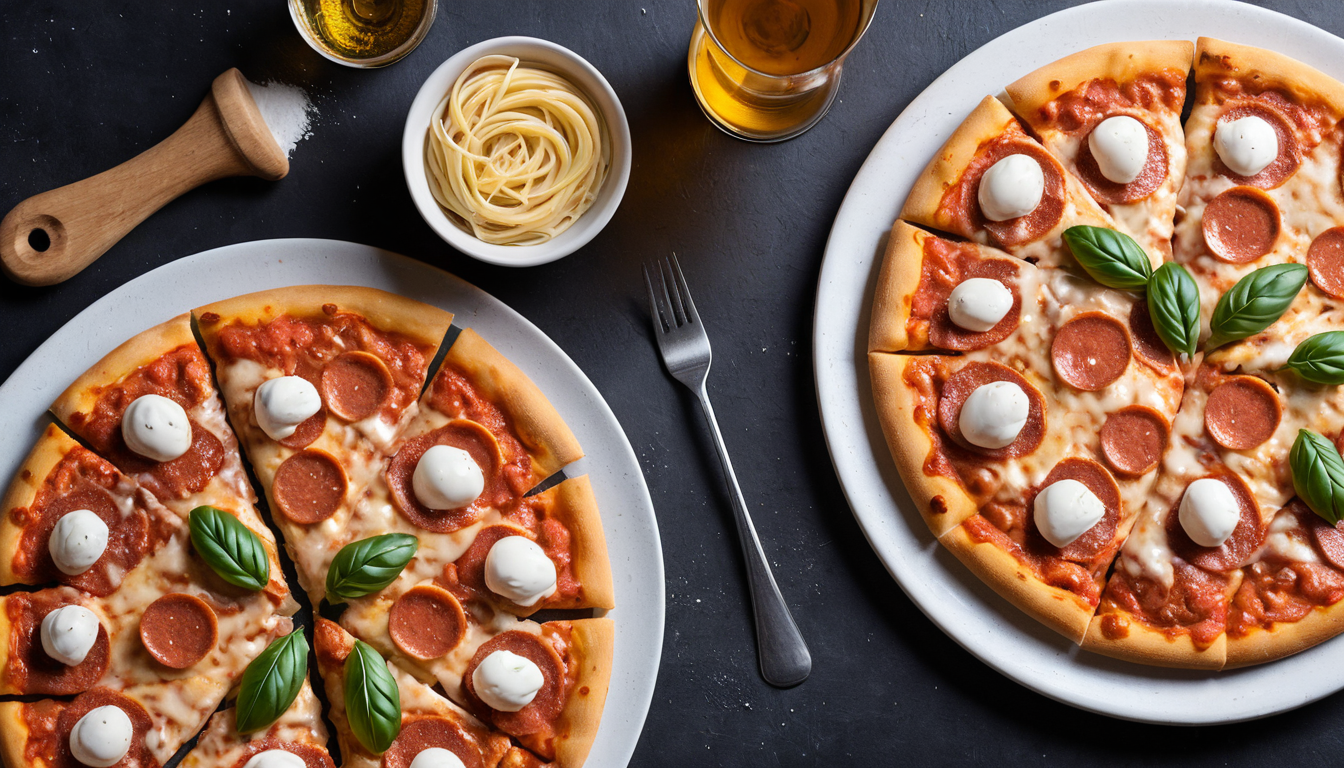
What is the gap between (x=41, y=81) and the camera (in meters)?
3.68

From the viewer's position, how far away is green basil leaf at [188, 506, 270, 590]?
10.5 ft

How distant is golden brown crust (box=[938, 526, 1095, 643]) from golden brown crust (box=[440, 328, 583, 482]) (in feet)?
5.05

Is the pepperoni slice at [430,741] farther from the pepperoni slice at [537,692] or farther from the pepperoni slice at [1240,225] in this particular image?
the pepperoni slice at [1240,225]

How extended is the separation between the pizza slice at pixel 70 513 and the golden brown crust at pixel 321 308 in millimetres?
643

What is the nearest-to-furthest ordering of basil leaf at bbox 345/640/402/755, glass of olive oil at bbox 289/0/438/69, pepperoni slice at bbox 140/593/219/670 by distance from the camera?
basil leaf at bbox 345/640/402/755 < pepperoni slice at bbox 140/593/219/670 < glass of olive oil at bbox 289/0/438/69

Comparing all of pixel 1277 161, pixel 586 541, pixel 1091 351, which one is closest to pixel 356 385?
pixel 586 541

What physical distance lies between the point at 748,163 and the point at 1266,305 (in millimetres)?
2032

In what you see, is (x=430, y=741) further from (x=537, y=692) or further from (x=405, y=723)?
(x=537, y=692)

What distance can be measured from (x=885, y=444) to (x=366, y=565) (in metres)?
2.01

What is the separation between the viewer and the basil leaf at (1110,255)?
11.0 ft

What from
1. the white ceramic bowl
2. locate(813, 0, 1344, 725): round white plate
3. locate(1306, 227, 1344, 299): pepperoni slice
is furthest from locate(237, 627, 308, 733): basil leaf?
locate(1306, 227, 1344, 299): pepperoni slice

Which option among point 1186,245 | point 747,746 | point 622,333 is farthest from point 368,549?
point 1186,245

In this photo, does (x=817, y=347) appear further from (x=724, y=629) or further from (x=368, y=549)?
(x=368, y=549)

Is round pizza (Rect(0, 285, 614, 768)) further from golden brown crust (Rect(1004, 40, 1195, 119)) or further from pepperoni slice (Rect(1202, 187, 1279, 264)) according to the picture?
pepperoni slice (Rect(1202, 187, 1279, 264))
